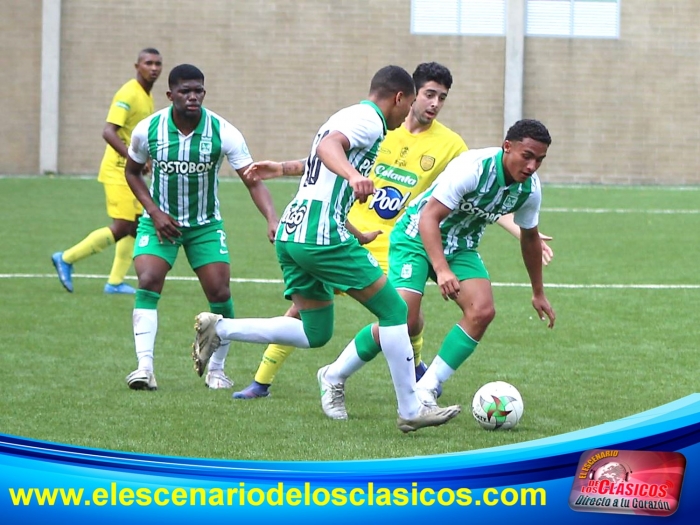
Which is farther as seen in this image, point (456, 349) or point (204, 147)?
point (204, 147)

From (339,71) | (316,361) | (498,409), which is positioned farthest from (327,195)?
(339,71)

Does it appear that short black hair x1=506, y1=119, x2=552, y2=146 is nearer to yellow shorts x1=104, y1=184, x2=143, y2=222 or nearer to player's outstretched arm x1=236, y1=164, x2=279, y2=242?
player's outstretched arm x1=236, y1=164, x2=279, y2=242

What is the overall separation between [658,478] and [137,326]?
5036 mm

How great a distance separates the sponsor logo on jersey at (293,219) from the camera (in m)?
5.77

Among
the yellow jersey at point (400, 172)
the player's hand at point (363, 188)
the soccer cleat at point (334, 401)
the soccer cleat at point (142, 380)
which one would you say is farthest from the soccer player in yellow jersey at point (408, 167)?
the player's hand at point (363, 188)

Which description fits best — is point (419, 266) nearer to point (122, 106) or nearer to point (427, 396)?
point (427, 396)

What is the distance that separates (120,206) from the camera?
11.3m

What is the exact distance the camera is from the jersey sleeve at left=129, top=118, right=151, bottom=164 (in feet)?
23.5

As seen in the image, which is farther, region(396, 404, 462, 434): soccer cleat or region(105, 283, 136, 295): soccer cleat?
region(105, 283, 136, 295): soccer cleat

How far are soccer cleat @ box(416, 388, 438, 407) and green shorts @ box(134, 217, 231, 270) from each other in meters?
1.59

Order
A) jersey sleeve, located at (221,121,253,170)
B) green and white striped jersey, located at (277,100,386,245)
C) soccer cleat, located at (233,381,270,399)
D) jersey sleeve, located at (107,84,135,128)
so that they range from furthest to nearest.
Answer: jersey sleeve, located at (107,84,135,128)
jersey sleeve, located at (221,121,253,170)
soccer cleat, located at (233,381,270,399)
green and white striped jersey, located at (277,100,386,245)

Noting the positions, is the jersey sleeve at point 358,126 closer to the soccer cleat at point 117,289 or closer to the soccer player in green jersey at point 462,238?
the soccer player in green jersey at point 462,238

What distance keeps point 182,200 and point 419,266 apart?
1.57 metres

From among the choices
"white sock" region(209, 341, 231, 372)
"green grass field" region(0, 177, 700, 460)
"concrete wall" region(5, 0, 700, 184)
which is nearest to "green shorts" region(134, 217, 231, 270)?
"white sock" region(209, 341, 231, 372)
